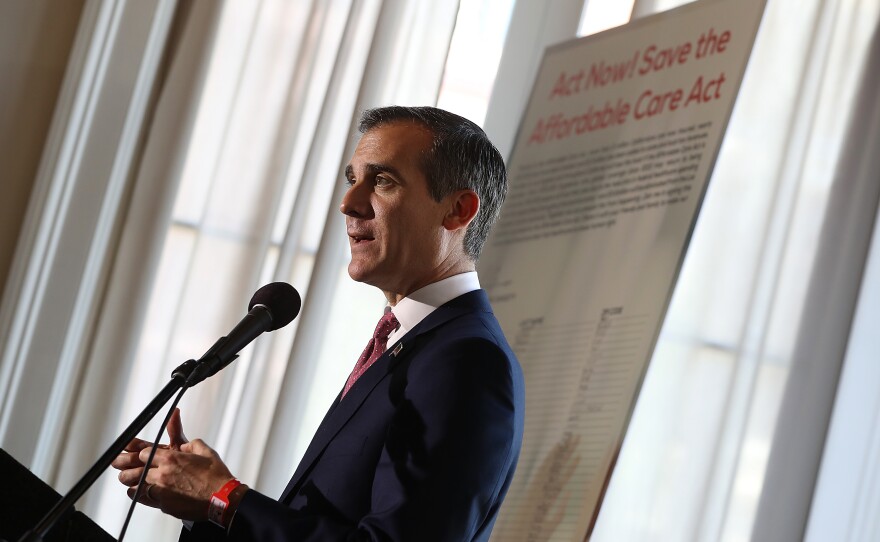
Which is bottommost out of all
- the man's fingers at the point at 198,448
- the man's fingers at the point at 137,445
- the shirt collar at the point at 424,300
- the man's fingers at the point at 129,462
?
the man's fingers at the point at 129,462

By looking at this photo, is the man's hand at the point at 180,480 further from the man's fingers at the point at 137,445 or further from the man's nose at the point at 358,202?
the man's nose at the point at 358,202

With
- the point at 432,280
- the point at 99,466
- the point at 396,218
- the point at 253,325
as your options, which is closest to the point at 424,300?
the point at 432,280

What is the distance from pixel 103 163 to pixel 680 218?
2.53 m

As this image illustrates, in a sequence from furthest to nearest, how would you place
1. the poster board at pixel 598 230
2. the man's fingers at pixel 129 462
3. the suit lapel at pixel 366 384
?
the poster board at pixel 598 230
the suit lapel at pixel 366 384
the man's fingers at pixel 129 462

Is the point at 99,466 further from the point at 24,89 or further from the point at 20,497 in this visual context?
the point at 24,89

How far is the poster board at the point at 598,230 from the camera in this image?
130 inches

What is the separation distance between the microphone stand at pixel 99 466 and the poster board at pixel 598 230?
180cm

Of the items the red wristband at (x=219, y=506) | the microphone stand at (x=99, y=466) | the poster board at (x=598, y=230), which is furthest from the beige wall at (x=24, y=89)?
the microphone stand at (x=99, y=466)

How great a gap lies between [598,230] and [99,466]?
2.35 meters

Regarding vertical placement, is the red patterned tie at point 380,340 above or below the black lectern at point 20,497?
above

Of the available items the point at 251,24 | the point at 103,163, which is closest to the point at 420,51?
the point at 251,24

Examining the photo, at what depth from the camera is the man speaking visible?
5.98 feet

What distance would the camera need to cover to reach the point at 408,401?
195 cm

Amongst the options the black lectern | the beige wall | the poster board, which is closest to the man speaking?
the black lectern
